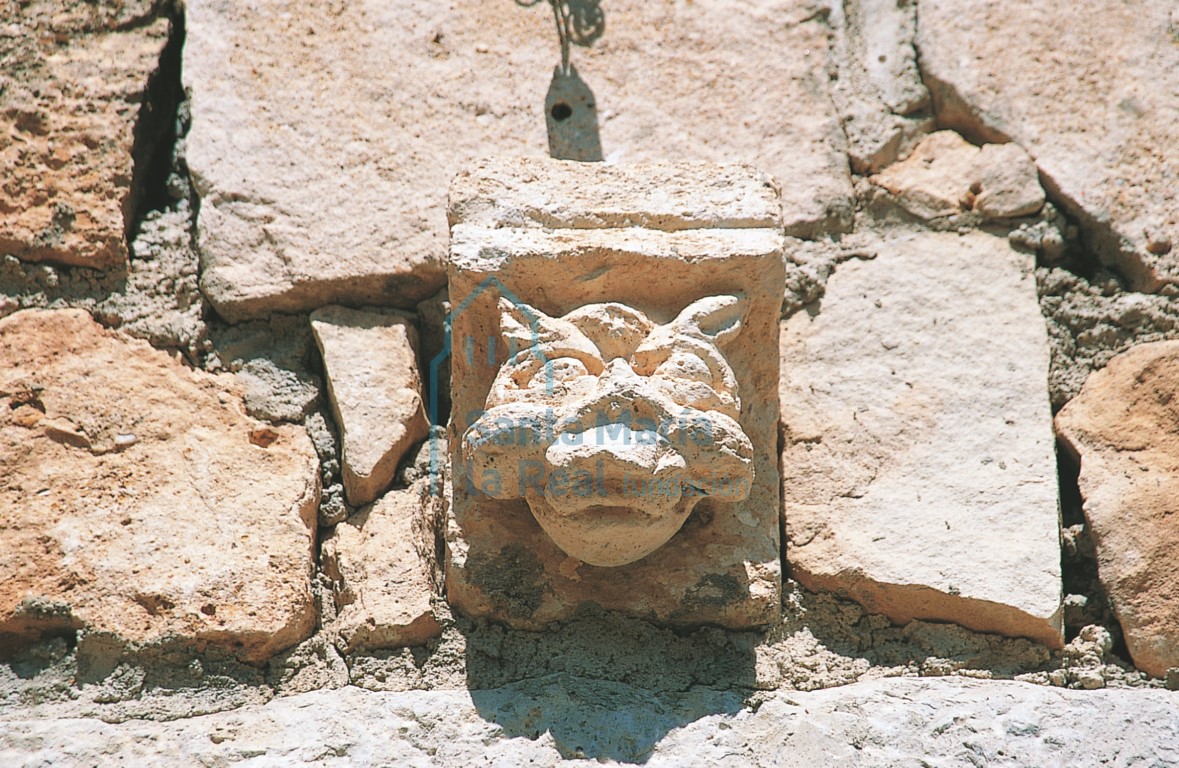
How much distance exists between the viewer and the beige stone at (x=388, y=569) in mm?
2150

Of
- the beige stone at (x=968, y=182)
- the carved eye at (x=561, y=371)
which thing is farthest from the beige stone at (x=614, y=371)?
the beige stone at (x=968, y=182)

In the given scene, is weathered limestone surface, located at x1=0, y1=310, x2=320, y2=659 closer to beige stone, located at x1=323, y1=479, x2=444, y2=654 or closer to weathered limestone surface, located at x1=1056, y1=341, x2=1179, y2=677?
beige stone, located at x1=323, y1=479, x2=444, y2=654

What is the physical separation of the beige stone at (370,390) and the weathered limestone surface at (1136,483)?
110cm

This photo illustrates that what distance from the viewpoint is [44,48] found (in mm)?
2625

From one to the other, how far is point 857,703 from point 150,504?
3.72 feet

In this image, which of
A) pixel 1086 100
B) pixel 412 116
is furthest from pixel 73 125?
pixel 1086 100

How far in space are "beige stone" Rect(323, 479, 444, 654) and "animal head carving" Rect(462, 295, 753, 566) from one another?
0.84ft

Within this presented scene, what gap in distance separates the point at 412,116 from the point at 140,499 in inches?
34.6

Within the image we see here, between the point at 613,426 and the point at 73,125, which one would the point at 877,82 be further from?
the point at 73,125

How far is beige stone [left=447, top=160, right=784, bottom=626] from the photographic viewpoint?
1.98 meters

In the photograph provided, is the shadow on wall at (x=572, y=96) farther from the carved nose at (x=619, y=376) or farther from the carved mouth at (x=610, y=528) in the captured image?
the carved mouth at (x=610, y=528)

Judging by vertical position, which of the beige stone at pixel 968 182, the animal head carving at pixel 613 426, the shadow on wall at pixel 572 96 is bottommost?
the animal head carving at pixel 613 426

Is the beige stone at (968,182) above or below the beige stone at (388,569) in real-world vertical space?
above

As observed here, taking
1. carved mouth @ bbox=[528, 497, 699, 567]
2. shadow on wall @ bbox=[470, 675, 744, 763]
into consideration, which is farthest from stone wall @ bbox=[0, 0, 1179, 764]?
carved mouth @ bbox=[528, 497, 699, 567]
